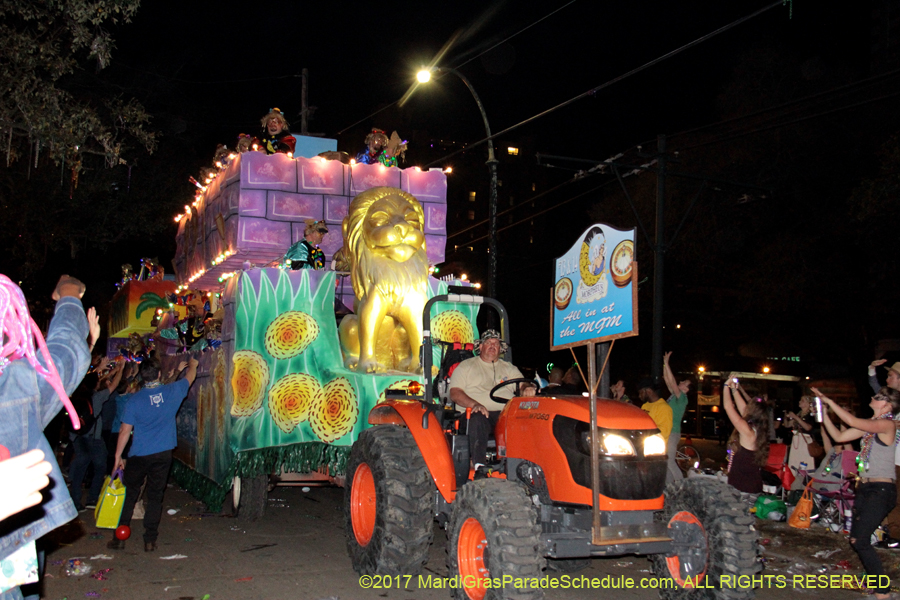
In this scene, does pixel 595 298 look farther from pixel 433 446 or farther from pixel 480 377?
pixel 433 446

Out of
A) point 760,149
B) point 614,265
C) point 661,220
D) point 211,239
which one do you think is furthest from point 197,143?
point 614,265

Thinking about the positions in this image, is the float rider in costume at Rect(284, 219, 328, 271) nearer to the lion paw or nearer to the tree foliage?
the lion paw

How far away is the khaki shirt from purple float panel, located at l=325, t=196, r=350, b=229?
14.2ft

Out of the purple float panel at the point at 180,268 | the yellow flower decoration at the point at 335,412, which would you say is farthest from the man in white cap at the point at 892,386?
the purple float panel at the point at 180,268

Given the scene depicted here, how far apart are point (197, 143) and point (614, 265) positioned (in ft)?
63.2

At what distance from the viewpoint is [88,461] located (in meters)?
9.19

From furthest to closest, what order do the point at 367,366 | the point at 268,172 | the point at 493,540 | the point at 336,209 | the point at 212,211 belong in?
the point at 212,211 < the point at 336,209 < the point at 268,172 < the point at 367,366 < the point at 493,540

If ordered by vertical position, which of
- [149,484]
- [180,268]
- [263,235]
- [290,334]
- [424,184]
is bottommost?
[149,484]

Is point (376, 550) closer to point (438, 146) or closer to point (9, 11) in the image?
point (9, 11)

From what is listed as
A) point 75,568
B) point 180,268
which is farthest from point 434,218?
point 75,568

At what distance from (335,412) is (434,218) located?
11.6 feet

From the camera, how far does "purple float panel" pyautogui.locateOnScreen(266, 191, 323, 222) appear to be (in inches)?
368

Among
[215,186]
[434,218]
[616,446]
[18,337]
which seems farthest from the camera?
[215,186]

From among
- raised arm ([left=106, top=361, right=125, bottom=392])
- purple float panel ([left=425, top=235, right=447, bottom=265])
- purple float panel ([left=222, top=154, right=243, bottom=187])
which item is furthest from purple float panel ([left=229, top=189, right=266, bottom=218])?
raised arm ([left=106, top=361, right=125, bottom=392])
